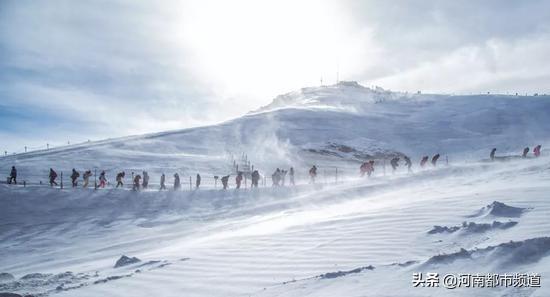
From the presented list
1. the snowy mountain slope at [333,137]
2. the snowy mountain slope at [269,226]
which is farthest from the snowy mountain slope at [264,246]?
the snowy mountain slope at [333,137]

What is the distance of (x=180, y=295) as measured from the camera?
9.31m

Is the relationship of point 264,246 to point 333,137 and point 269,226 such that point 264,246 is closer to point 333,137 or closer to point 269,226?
point 269,226

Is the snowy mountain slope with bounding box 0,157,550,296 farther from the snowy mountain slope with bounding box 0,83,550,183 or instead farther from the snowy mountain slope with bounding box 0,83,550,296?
the snowy mountain slope with bounding box 0,83,550,183

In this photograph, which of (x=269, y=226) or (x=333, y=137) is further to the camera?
(x=333, y=137)

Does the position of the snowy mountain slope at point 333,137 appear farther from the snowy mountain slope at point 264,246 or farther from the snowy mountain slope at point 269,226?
the snowy mountain slope at point 264,246

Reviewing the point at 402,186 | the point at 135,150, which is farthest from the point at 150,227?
the point at 135,150

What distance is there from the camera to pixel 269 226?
60.0 ft

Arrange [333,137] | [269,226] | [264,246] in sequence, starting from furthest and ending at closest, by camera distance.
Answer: [333,137]
[269,226]
[264,246]

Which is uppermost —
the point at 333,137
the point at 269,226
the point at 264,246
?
the point at 333,137

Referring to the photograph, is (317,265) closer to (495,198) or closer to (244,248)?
(244,248)

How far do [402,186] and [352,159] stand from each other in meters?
34.3

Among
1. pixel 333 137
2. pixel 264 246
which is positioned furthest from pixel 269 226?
pixel 333 137

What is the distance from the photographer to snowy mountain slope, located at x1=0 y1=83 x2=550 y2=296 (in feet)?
29.8

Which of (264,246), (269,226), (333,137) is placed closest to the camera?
(264,246)
